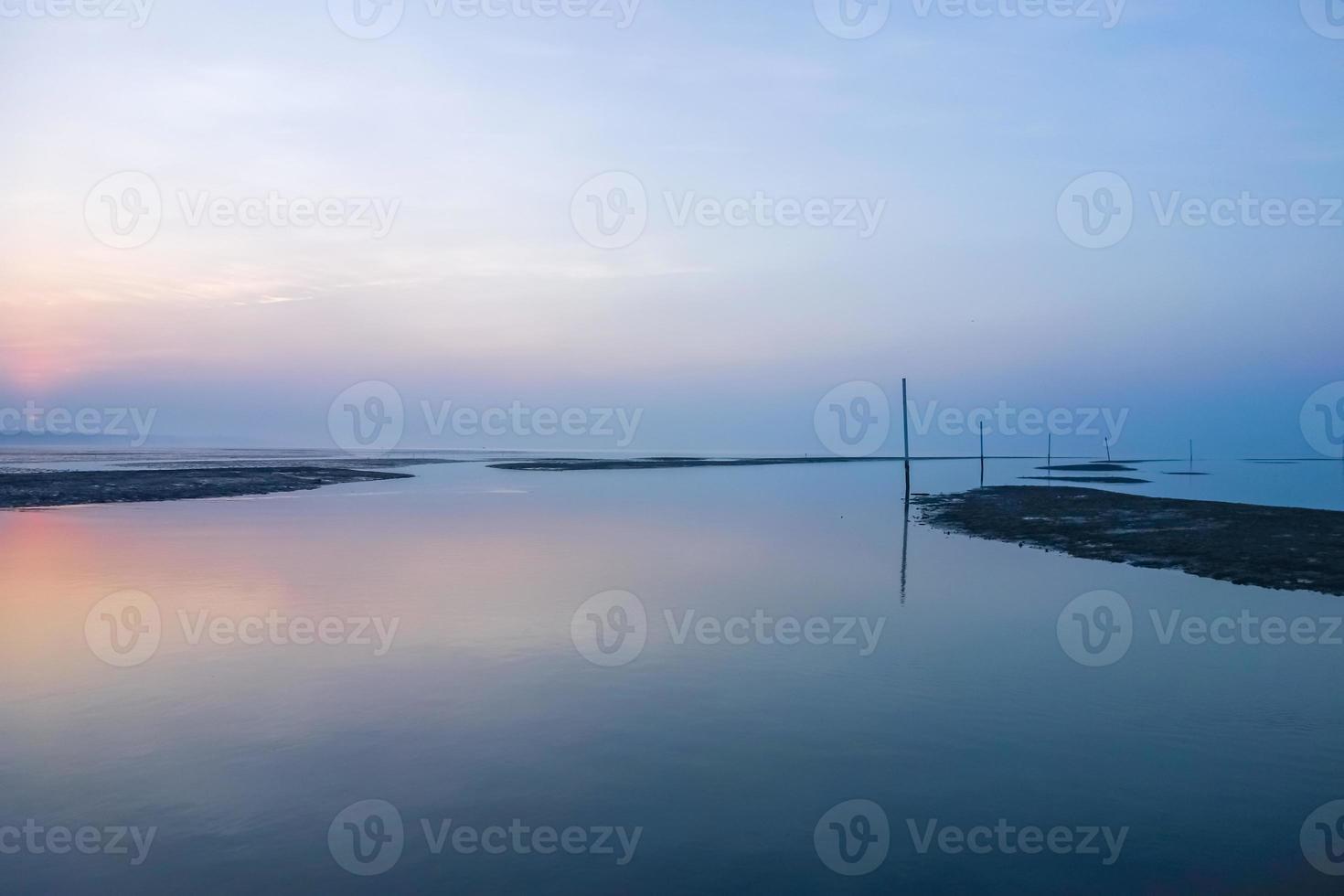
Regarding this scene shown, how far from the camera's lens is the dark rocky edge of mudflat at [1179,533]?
21266 millimetres

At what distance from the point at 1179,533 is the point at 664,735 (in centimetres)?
2649

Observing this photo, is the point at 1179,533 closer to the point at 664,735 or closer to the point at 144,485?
the point at 664,735

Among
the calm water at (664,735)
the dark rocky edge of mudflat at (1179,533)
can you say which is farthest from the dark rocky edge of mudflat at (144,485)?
the dark rocky edge of mudflat at (1179,533)

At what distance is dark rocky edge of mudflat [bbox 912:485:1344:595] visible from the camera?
2127 cm

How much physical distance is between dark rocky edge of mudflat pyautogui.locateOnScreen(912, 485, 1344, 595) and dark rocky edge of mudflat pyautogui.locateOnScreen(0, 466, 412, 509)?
4312cm

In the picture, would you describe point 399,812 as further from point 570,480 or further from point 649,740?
point 570,480

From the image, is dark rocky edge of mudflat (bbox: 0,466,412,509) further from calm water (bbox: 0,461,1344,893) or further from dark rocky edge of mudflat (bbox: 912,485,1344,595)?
dark rocky edge of mudflat (bbox: 912,485,1344,595)

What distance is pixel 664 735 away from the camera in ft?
32.6

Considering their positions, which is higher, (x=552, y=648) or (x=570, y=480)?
(x=570, y=480)

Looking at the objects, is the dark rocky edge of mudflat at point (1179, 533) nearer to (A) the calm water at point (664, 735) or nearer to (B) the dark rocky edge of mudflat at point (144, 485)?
(A) the calm water at point (664, 735)

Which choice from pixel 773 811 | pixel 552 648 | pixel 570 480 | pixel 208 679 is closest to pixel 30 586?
pixel 208 679

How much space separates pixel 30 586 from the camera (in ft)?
62.6

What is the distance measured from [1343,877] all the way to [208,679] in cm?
1334

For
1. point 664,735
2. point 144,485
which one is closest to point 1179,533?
point 664,735
